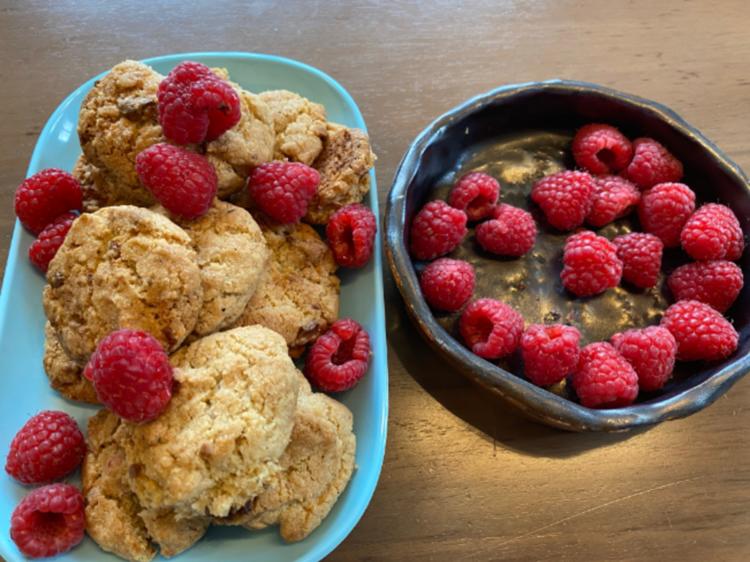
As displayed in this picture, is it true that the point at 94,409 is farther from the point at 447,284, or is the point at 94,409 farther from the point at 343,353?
the point at 447,284

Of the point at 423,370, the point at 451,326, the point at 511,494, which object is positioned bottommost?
the point at 511,494

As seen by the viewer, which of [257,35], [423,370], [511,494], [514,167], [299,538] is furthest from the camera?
[257,35]

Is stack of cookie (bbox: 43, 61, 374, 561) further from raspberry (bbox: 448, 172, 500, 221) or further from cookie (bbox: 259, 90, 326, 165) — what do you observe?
raspberry (bbox: 448, 172, 500, 221)

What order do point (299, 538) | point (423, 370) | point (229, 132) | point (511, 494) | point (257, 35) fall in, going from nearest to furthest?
point (299, 538)
point (229, 132)
point (511, 494)
point (423, 370)
point (257, 35)

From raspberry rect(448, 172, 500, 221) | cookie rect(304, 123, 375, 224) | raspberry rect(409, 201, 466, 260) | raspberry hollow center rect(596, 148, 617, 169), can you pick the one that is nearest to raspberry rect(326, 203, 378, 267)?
cookie rect(304, 123, 375, 224)

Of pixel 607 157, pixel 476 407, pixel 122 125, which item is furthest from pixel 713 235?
→ pixel 122 125

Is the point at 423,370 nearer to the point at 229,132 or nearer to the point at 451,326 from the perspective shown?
the point at 451,326

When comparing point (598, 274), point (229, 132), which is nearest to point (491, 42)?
point (598, 274)
